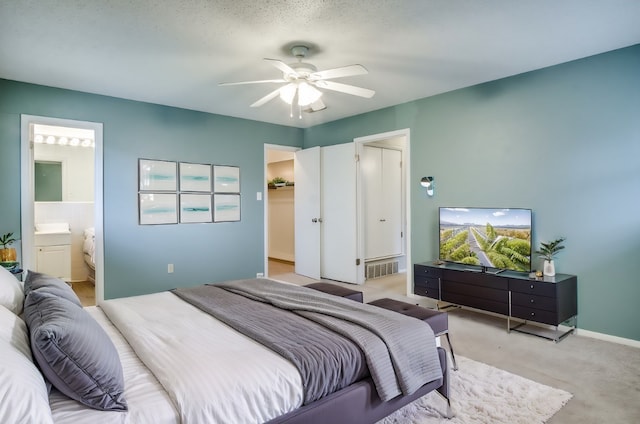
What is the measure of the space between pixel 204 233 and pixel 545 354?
4.16 m

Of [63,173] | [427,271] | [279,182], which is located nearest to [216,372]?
[427,271]

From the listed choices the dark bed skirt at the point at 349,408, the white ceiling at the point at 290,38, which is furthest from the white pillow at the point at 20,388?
the white ceiling at the point at 290,38

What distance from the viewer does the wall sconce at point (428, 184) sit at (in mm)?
4445

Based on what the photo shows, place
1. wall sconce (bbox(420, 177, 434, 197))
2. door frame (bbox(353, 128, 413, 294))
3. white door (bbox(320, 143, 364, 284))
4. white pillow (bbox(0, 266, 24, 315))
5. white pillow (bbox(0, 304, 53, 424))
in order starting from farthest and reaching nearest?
white door (bbox(320, 143, 364, 284)) → door frame (bbox(353, 128, 413, 294)) → wall sconce (bbox(420, 177, 434, 197)) → white pillow (bbox(0, 266, 24, 315)) → white pillow (bbox(0, 304, 53, 424))

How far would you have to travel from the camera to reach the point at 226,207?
5.34 m

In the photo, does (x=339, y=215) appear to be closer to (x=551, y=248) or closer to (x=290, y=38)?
(x=551, y=248)

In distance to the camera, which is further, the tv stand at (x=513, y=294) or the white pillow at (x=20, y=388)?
the tv stand at (x=513, y=294)

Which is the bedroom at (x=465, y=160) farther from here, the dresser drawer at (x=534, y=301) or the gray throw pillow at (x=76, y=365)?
the gray throw pillow at (x=76, y=365)

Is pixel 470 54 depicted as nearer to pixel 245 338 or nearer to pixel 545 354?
pixel 545 354

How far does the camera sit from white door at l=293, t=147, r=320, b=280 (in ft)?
19.4

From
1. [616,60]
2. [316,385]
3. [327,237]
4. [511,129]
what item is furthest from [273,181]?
[316,385]

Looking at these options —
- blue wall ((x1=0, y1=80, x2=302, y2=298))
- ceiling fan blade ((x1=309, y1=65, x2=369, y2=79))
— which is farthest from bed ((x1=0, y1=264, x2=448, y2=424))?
blue wall ((x1=0, y1=80, x2=302, y2=298))

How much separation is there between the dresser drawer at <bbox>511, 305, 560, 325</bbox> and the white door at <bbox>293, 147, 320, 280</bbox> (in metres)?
3.08

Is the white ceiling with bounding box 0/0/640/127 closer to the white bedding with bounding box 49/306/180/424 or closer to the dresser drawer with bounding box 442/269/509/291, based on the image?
the dresser drawer with bounding box 442/269/509/291
